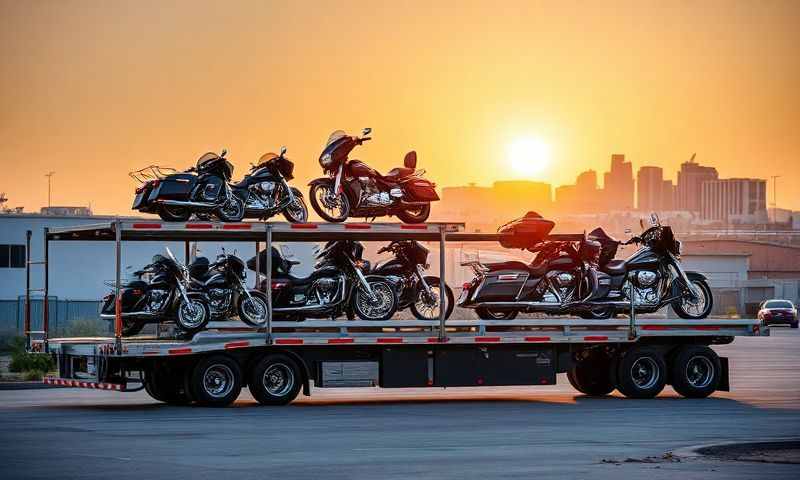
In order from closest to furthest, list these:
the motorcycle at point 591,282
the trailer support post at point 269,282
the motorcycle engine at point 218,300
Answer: the trailer support post at point 269,282 → the motorcycle engine at point 218,300 → the motorcycle at point 591,282

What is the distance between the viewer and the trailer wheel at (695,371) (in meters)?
24.5

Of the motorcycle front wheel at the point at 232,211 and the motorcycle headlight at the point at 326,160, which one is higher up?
the motorcycle headlight at the point at 326,160

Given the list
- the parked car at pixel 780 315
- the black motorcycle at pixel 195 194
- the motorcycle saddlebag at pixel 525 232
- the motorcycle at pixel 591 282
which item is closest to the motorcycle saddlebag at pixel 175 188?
the black motorcycle at pixel 195 194

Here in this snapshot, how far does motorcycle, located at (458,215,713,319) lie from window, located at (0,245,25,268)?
32218mm

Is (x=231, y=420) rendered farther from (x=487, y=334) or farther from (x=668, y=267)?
(x=668, y=267)

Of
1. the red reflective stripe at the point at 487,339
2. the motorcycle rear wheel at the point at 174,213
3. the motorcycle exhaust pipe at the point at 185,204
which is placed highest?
the motorcycle exhaust pipe at the point at 185,204

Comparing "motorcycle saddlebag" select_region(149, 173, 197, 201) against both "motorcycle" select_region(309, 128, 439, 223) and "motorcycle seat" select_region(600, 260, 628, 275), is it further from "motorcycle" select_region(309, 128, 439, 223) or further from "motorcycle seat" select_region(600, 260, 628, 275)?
"motorcycle seat" select_region(600, 260, 628, 275)

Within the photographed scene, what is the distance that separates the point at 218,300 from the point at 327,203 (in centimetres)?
239

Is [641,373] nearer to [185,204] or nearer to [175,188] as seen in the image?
[185,204]

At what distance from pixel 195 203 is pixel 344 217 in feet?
8.61

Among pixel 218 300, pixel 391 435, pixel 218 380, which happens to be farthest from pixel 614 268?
pixel 391 435

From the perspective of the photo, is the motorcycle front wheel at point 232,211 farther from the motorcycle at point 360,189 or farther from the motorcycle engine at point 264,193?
the motorcycle at point 360,189

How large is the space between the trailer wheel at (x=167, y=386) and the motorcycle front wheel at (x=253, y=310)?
137 cm

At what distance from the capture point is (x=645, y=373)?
966 inches
